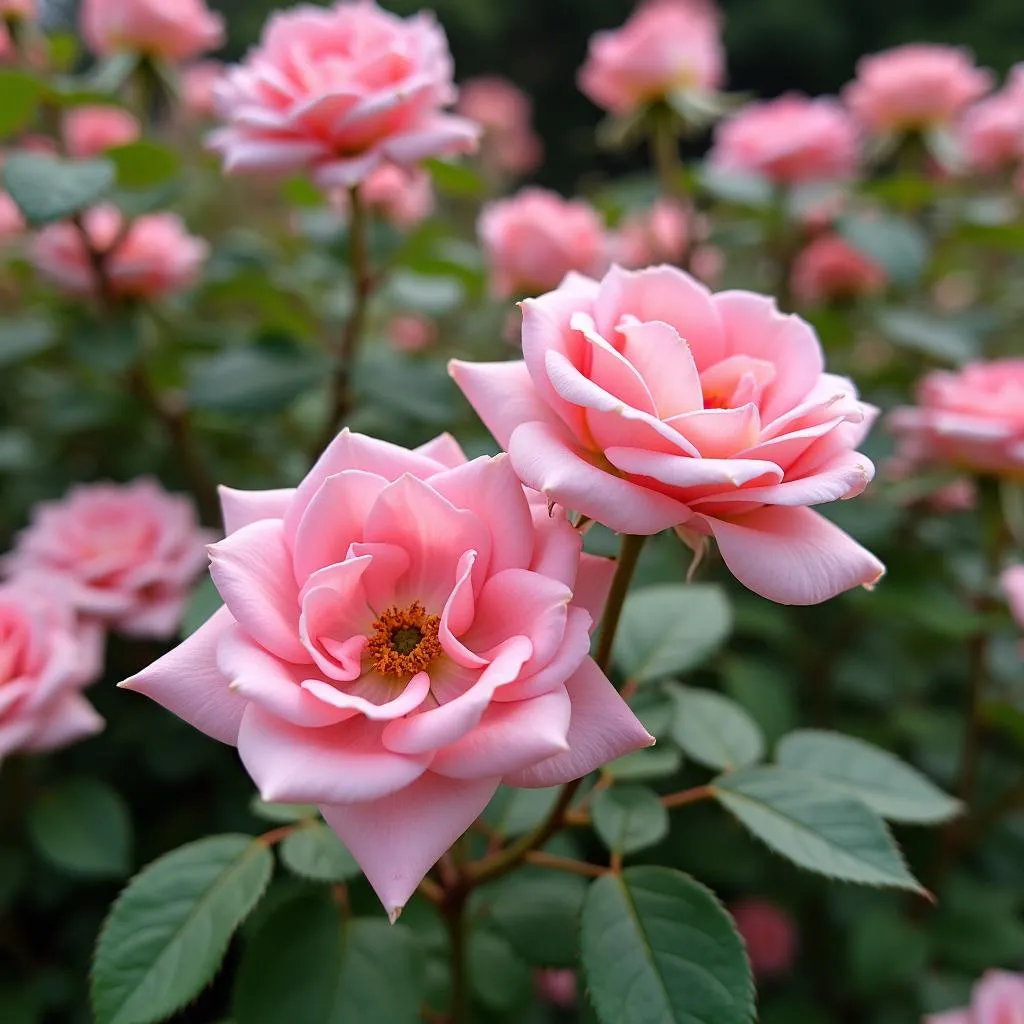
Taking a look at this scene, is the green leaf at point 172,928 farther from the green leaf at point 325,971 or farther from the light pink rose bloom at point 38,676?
the light pink rose bloom at point 38,676

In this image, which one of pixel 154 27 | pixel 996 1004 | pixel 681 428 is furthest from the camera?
pixel 154 27

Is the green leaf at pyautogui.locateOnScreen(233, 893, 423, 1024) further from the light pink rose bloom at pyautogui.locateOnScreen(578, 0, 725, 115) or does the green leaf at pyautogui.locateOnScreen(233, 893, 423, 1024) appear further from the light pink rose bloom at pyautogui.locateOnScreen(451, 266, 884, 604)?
the light pink rose bloom at pyautogui.locateOnScreen(578, 0, 725, 115)

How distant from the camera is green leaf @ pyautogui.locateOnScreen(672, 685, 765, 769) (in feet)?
2.18

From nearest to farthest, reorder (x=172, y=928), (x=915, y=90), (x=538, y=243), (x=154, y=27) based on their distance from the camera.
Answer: (x=172, y=928) < (x=154, y=27) < (x=538, y=243) < (x=915, y=90)

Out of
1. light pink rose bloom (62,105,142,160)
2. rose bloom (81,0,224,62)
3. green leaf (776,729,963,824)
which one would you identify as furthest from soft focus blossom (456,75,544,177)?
green leaf (776,729,963,824)

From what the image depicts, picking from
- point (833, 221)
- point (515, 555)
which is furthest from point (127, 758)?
point (833, 221)

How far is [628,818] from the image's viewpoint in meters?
0.60

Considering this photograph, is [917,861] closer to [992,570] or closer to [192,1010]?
[992,570]

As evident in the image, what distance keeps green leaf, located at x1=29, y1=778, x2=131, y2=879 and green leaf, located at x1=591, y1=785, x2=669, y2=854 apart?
1.39 ft

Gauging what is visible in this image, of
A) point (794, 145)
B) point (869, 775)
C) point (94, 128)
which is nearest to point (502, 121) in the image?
point (94, 128)

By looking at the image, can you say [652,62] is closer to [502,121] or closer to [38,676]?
[38,676]

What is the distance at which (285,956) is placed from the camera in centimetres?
57

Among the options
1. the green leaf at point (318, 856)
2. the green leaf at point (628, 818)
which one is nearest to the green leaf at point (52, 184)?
the green leaf at point (318, 856)

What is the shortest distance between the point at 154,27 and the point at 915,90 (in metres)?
1.06
